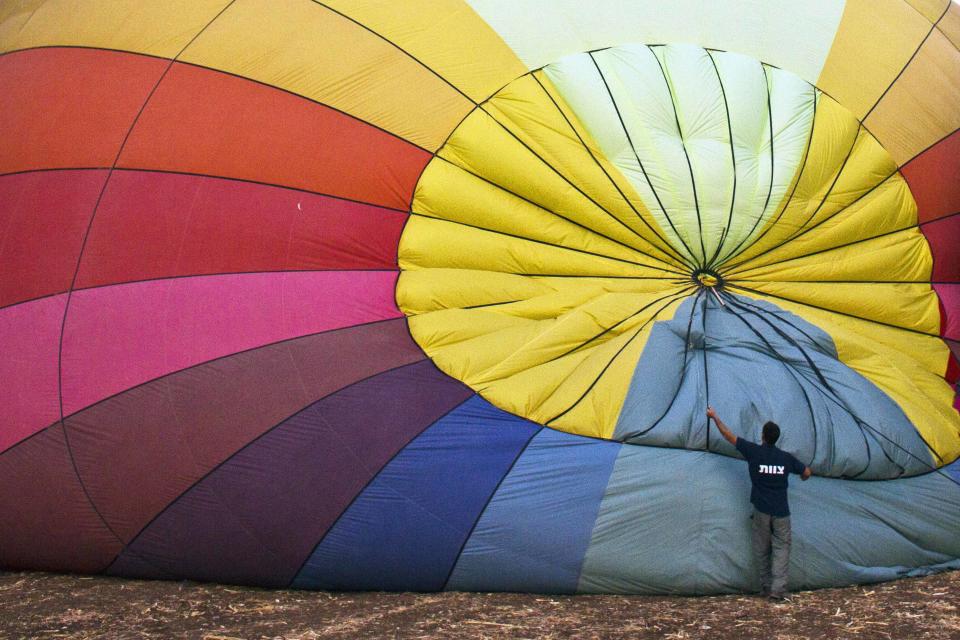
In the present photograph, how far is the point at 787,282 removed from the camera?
6.34m

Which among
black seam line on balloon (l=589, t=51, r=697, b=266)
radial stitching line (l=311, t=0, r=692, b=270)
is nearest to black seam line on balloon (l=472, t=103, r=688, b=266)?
radial stitching line (l=311, t=0, r=692, b=270)

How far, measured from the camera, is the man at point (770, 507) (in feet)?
17.2

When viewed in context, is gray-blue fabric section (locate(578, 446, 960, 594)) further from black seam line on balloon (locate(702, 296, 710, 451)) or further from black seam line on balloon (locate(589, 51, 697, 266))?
black seam line on balloon (locate(589, 51, 697, 266))

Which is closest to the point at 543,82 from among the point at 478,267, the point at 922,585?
the point at 478,267

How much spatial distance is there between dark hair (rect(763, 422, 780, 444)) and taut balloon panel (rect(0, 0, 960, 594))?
286 mm

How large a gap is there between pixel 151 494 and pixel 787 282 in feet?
12.0

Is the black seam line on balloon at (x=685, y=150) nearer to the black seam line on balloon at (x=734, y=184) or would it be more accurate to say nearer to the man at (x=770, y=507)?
the black seam line on balloon at (x=734, y=184)

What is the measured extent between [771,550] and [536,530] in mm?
1127

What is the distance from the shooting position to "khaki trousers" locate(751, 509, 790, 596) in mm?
5227

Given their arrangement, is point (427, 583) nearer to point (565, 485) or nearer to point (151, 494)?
point (565, 485)

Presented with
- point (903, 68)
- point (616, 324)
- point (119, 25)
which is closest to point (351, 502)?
point (616, 324)

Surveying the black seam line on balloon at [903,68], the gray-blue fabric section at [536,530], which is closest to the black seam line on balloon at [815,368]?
the gray-blue fabric section at [536,530]

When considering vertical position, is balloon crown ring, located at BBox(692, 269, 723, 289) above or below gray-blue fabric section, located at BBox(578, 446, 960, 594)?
above

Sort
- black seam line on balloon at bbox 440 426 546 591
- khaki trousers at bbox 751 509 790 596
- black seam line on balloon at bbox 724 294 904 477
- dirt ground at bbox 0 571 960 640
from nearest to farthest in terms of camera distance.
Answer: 1. dirt ground at bbox 0 571 960 640
2. khaki trousers at bbox 751 509 790 596
3. black seam line on balloon at bbox 440 426 546 591
4. black seam line on balloon at bbox 724 294 904 477
